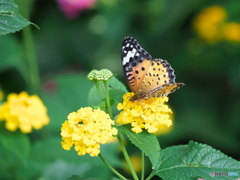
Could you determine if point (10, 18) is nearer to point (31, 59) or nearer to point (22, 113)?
point (22, 113)

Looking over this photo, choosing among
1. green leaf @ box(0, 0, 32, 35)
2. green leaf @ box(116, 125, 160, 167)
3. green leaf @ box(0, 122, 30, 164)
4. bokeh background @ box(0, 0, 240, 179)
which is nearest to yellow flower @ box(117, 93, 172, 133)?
green leaf @ box(116, 125, 160, 167)

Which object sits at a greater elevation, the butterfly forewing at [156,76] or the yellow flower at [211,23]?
the yellow flower at [211,23]

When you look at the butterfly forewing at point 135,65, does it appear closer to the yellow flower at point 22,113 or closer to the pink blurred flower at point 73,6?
the yellow flower at point 22,113

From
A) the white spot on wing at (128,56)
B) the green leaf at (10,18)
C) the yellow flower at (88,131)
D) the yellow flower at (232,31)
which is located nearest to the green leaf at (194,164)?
the yellow flower at (88,131)

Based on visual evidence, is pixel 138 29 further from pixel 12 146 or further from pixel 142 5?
pixel 12 146

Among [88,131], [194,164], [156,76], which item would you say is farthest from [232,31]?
[88,131]

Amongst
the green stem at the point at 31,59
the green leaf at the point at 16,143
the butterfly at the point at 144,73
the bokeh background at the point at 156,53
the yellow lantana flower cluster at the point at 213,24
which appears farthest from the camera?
the yellow lantana flower cluster at the point at 213,24

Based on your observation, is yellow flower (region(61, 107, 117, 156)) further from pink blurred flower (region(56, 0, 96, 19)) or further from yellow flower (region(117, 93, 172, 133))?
pink blurred flower (region(56, 0, 96, 19))
